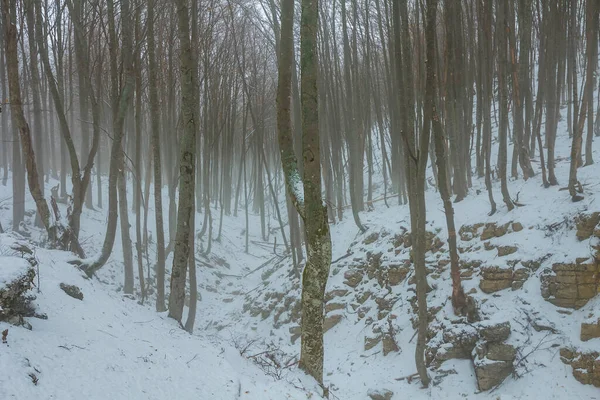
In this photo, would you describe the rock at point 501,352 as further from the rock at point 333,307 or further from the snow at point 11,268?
the snow at point 11,268

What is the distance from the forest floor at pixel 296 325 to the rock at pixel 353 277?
0.04 metres

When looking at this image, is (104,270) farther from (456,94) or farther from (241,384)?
(456,94)

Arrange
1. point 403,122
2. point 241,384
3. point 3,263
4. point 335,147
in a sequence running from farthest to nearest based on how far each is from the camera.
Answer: point 335,147
point 403,122
point 241,384
point 3,263

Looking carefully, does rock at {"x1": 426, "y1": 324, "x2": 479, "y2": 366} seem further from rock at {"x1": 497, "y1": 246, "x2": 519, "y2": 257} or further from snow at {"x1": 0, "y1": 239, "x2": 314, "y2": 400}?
snow at {"x1": 0, "y1": 239, "x2": 314, "y2": 400}

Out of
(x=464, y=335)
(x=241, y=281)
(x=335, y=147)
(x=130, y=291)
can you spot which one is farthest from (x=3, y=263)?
Answer: (x=241, y=281)

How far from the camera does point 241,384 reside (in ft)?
12.8

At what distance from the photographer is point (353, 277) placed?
33.4ft

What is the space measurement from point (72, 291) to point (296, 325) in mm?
6544

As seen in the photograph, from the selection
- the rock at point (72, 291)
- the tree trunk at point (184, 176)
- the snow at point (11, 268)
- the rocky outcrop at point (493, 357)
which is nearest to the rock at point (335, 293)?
the rocky outcrop at point (493, 357)

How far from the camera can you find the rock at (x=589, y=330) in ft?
18.6

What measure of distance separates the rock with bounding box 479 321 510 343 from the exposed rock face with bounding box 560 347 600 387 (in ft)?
2.67

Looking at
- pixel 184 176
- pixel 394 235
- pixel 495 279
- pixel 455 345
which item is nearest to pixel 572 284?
pixel 495 279

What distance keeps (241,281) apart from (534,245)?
10740 mm

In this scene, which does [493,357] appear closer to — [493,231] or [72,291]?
[493,231]
